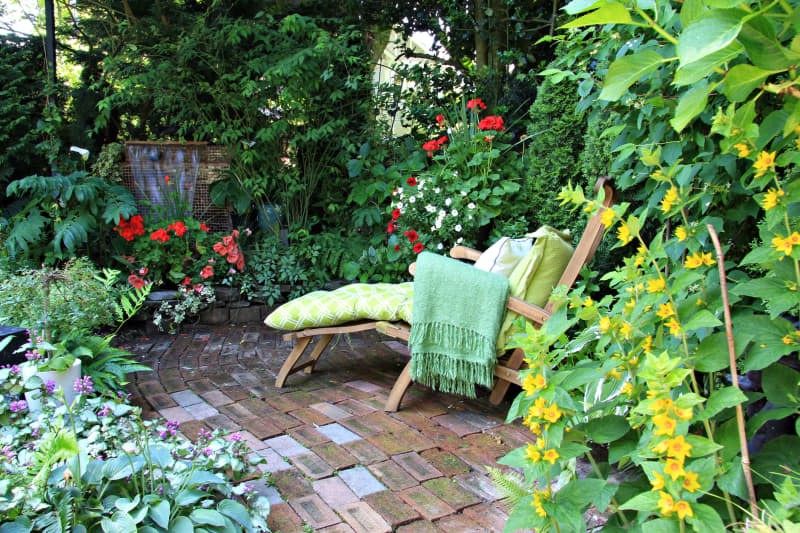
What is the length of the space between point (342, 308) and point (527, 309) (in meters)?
0.95

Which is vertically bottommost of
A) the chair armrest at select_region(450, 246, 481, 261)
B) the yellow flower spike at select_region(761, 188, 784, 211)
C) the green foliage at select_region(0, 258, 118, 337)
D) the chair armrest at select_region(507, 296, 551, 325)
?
the green foliage at select_region(0, 258, 118, 337)

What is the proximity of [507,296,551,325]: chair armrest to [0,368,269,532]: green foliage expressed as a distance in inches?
47.1

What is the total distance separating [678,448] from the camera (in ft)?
2.36

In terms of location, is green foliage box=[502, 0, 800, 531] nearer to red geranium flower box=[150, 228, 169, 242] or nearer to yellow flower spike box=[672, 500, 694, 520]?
yellow flower spike box=[672, 500, 694, 520]

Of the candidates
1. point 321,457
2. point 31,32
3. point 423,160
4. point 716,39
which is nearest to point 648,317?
point 716,39

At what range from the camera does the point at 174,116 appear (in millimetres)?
4879

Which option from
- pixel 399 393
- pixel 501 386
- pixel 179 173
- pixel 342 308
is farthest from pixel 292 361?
pixel 179 173

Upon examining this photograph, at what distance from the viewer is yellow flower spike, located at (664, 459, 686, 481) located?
71 centimetres

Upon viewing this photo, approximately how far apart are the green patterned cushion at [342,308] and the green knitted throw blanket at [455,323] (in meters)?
0.24

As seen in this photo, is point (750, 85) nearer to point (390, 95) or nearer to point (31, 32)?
point (390, 95)

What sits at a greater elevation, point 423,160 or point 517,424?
point 423,160

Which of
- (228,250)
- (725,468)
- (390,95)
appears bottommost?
(228,250)

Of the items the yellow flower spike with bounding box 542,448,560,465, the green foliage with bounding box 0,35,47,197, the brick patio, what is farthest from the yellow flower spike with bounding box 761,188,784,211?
the green foliage with bounding box 0,35,47,197

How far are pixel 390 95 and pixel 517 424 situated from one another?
3.38 meters
